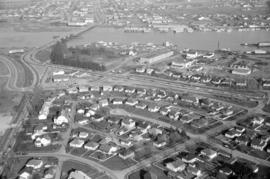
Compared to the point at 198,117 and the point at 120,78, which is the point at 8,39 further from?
the point at 198,117

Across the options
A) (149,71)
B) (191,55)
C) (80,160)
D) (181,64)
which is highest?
(191,55)

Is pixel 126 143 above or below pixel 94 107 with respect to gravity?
below

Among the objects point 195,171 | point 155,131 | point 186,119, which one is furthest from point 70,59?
point 195,171

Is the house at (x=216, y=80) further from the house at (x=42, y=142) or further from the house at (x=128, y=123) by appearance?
the house at (x=42, y=142)

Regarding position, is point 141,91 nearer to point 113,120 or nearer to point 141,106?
point 141,106

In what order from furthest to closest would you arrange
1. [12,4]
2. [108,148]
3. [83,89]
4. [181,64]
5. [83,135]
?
[12,4] → [181,64] → [83,89] → [83,135] → [108,148]

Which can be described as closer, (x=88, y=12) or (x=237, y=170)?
(x=237, y=170)

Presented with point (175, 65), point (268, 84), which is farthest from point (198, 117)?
point (175, 65)
